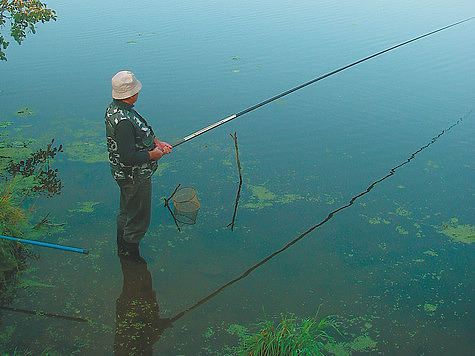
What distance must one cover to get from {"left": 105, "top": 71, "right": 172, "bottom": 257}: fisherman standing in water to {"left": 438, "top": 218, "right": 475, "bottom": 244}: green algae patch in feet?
7.97

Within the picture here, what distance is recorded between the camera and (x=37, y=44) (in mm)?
9219

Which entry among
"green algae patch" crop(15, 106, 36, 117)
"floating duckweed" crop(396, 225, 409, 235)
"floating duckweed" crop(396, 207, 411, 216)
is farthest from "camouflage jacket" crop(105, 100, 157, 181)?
"green algae patch" crop(15, 106, 36, 117)

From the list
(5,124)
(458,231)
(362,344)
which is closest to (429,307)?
(362,344)

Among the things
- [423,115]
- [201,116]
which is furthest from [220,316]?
[423,115]

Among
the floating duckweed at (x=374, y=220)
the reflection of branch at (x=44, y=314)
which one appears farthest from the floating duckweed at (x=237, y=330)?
the floating duckweed at (x=374, y=220)

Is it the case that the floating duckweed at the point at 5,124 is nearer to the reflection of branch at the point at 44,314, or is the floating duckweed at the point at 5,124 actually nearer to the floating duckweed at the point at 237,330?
the reflection of branch at the point at 44,314

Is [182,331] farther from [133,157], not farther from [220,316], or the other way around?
[133,157]

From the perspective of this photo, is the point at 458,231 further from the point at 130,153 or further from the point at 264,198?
the point at 130,153

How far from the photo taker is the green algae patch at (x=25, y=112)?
5.98 m

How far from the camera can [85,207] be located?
13.1 ft

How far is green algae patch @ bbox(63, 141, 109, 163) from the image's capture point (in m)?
4.89

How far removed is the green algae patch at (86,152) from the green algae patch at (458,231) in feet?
11.0

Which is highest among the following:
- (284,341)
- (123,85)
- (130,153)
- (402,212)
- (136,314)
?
(123,85)

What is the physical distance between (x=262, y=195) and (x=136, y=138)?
5.59 feet
